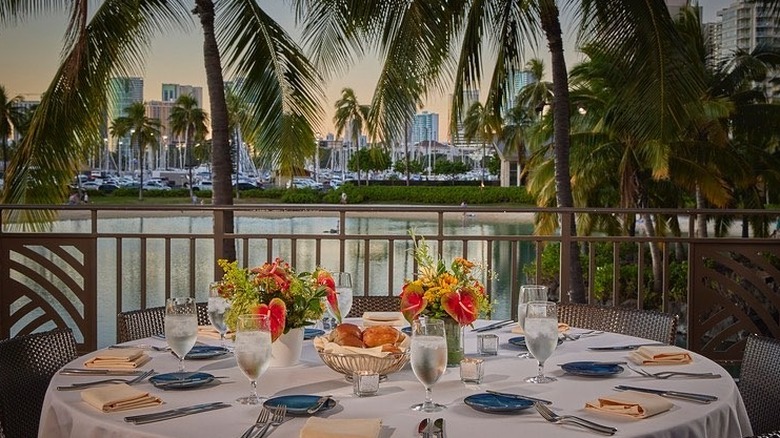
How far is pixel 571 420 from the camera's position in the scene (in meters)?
2.03

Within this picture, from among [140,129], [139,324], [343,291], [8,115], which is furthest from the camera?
[140,129]

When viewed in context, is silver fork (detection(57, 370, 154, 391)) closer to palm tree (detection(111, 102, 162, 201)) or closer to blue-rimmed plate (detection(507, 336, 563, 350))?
blue-rimmed plate (detection(507, 336, 563, 350))

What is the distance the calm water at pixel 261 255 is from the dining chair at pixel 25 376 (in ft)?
42.1

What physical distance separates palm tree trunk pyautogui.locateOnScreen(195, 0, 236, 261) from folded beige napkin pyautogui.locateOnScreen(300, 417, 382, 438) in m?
6.50

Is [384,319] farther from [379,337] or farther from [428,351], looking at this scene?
[428,351]

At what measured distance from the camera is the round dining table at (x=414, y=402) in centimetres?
200

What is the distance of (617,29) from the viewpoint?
7.80 metres

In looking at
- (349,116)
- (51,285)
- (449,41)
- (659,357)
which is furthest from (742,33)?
(659,357)

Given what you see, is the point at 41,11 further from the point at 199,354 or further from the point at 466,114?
the point at 199,354

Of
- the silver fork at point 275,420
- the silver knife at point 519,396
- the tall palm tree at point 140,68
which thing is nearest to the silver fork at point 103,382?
the silver fork at point 275,420

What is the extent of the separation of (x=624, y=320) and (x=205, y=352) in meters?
1.55

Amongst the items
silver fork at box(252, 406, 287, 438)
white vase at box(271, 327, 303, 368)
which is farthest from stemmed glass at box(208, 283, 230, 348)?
silver fork at box(252, 406, 287, 438)

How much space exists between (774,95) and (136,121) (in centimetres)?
2173

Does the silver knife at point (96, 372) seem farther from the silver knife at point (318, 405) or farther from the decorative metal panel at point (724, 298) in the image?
the decorative metal panel at point (724, 298)
